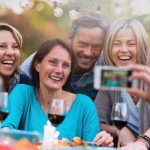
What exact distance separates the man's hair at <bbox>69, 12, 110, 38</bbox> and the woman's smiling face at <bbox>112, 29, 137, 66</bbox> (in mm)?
148

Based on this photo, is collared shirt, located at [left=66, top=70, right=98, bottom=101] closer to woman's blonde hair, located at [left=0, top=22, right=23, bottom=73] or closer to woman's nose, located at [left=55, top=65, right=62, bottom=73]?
woman's nose, located at [left=55, top=65, right=62, bottom=73]

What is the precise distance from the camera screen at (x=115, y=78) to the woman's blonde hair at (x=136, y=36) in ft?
5.96

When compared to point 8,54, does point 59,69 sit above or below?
below

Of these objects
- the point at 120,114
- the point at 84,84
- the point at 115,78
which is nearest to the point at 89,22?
the point at 84,84

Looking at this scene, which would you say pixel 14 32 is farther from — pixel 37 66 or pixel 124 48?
pixel 124 48

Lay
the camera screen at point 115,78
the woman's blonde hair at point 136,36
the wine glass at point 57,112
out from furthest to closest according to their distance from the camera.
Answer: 1. the woman's blonde hair at point 136,36
2. the wine glass at point 57,112
3. the camera screen at point 115,78

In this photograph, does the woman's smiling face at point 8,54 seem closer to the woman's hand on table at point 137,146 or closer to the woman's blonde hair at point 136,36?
the woman's blonde hair at point 136,36

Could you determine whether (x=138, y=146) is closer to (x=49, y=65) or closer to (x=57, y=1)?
(x=49, y=65)

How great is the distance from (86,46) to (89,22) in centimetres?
19

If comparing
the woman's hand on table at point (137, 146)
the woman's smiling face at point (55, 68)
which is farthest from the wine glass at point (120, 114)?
the woman's smiling face at point (55, 68)

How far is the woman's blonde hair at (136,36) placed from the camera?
3076mm

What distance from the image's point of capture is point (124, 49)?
121 inches

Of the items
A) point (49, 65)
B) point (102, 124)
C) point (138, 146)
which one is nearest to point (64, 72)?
point (49, 65)

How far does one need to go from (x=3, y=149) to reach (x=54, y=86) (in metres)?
1.56
